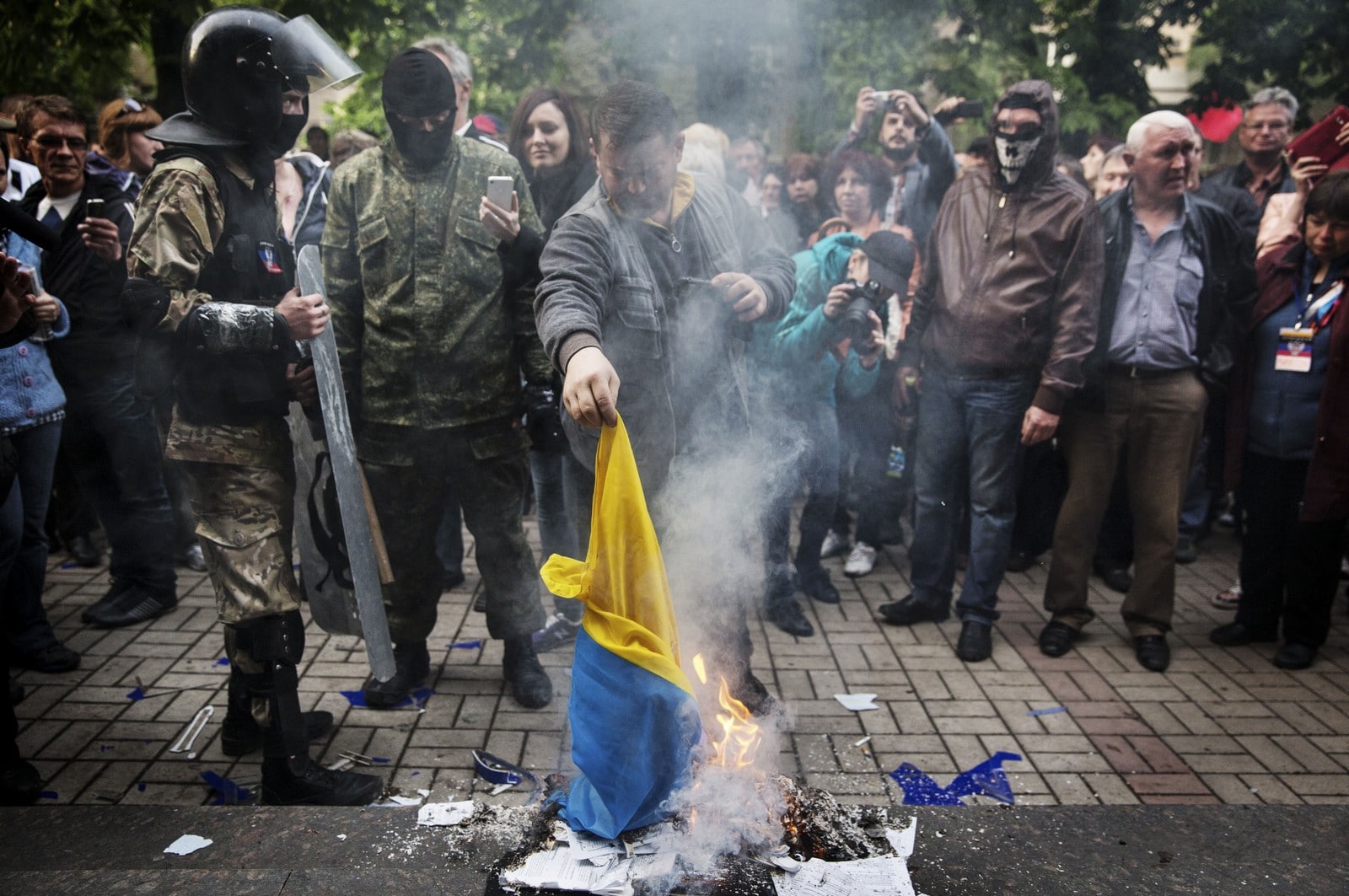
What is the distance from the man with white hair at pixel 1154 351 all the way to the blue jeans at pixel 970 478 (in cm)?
38

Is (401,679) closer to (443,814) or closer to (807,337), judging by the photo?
(443,814)

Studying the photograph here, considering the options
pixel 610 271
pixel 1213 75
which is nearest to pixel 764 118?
pixel 1213 75

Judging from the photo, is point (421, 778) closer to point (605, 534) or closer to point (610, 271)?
point (605, 534)

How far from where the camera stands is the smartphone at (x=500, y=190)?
140 inches

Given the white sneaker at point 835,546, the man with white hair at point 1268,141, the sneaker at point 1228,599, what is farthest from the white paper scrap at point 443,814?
the man with white hair at point 1268,141

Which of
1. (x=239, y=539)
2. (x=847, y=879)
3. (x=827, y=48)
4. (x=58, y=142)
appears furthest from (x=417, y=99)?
(x=827, y=48)

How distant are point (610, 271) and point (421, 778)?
188 cm

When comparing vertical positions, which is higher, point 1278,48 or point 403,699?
point 1278,48

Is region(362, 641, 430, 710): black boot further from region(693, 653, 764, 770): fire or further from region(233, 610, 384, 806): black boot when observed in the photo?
region(693, 653, 764, 770): fire

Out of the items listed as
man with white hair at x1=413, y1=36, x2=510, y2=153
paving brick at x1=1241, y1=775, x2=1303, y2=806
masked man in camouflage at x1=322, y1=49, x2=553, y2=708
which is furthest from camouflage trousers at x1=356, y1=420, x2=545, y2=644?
paving brick at x1=1241, y1=775, x2=1303, y2=806

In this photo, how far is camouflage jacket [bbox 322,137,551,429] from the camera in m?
3.67

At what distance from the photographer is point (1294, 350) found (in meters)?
4.56

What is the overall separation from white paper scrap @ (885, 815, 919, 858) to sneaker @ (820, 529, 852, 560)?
3.30 meters

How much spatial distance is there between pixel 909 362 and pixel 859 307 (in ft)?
2.99
